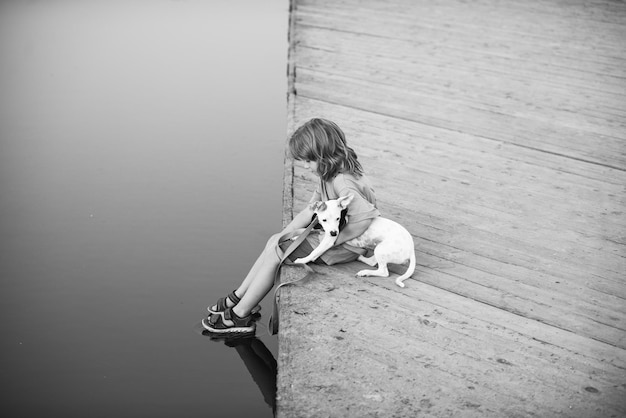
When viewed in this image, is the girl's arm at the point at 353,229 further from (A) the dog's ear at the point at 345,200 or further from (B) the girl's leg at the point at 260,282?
(B) the girl's leg at the point at 260,282

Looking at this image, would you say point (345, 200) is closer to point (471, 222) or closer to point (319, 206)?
point (319, 206)

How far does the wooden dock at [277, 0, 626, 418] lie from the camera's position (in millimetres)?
2451

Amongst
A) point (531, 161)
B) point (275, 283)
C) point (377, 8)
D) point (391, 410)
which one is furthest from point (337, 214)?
point (377, 8)

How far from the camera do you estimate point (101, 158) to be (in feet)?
17.0

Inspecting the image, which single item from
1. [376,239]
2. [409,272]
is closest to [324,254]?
[376,239]

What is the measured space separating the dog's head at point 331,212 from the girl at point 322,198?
6 cm

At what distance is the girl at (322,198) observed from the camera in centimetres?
300

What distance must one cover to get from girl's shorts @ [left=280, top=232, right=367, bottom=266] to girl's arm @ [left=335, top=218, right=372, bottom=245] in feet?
0.25

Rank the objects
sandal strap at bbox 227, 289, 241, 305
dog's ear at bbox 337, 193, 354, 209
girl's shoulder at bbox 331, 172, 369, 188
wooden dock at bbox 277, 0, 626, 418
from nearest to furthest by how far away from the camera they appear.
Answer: wooden dock at bbox 277, 0, 626, 418, dog's ear at bbox 337, 193, 354, 209, girl's shoulder at bbox 331, 172, 369, 188, sandal strap at bbox 227, 289, 241, 305

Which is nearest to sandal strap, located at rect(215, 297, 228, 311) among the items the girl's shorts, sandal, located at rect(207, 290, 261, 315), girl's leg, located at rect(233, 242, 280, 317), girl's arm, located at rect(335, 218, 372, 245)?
sandal, located at rect(207, 290, 261, 315)

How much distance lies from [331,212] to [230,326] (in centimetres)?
75

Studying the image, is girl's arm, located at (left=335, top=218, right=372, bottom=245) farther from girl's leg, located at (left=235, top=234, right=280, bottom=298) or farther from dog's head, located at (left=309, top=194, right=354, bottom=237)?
girl's leg, located at (left=235, top=234, right=280, bottom=298)

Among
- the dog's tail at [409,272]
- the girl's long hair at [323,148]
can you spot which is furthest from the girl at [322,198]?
the dog's tail at [409,272]

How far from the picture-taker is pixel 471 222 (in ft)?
12.1
